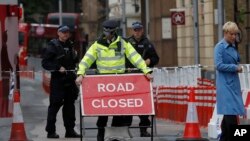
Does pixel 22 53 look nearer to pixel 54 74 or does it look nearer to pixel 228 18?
pixel 228 18

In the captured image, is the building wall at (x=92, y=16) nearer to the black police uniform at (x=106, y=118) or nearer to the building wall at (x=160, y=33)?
the building wall at (x=160, y=33)

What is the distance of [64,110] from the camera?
56.9 ft

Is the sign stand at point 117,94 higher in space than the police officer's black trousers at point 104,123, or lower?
higher

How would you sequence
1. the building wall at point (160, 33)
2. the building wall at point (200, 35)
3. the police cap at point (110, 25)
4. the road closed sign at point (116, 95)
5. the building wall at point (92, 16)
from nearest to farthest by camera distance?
the road closed sign at point (116, 95)
the police cap at point (110, 25)
the building wall at point (200, 35)
the building wall at point (160, 33)
the building wall at point (92, 16)

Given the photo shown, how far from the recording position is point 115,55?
563 inches

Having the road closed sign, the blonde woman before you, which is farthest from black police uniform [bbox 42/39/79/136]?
the blonde woman

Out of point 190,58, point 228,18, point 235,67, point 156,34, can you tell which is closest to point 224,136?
point 235,67

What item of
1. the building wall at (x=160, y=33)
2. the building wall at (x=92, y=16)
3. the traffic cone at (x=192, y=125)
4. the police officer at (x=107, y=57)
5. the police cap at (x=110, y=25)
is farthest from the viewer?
the building wall at (x=92, y=16)

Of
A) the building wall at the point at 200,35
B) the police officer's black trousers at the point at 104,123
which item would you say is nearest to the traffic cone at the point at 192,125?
the police officer's black trousers at the point at 104,123

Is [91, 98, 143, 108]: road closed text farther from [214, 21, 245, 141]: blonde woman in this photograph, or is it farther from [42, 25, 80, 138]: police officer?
[42, 25, 80, 138]: police officer

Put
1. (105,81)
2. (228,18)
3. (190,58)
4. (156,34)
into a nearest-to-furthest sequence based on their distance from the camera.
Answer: (105,81) < (228,18) < (190,58) < (156,34)

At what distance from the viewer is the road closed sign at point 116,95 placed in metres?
14.0

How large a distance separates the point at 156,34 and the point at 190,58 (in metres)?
9.75

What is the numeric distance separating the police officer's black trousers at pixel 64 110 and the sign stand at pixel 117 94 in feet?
10.0
